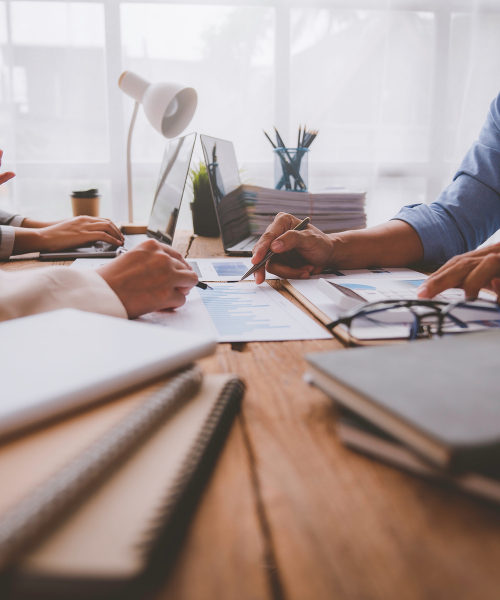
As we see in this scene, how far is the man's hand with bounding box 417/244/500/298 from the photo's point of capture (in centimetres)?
61

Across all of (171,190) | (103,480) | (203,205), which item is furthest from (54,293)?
(203,205)

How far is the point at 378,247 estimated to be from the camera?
1023 mm

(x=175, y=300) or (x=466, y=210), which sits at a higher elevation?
(x=466, y=210)

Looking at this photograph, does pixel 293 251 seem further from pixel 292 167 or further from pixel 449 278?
pixel 292 167

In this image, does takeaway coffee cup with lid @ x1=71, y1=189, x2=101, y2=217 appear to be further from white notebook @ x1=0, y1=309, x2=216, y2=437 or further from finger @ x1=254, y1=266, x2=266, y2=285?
white notebook @ x1=0, y1=309, x2=216, y2=437

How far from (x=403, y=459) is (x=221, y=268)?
788mm

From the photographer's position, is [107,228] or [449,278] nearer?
[449,278]

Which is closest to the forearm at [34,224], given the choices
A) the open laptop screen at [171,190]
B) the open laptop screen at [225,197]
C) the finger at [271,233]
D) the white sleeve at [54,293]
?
the open laptop screen at [171,190]

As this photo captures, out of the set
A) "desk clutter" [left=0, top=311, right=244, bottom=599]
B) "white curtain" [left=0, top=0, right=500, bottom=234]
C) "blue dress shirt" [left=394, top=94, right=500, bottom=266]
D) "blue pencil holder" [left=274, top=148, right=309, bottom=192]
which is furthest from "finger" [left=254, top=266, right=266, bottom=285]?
"white curtain" [left=0, top=0, right=500, bottom=234]

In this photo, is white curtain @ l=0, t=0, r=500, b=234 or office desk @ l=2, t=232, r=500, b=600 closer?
office desk @ l=2, t=232, r=500, b=600

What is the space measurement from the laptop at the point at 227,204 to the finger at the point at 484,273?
0.67m

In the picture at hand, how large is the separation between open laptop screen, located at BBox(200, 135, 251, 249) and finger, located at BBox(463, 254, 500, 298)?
2.30ft

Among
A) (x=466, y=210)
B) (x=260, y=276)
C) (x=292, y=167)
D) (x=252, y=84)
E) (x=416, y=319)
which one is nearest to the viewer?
(x=416, y=319)

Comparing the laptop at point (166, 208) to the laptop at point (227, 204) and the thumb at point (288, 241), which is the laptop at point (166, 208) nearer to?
the laptop at point (227, 204)
